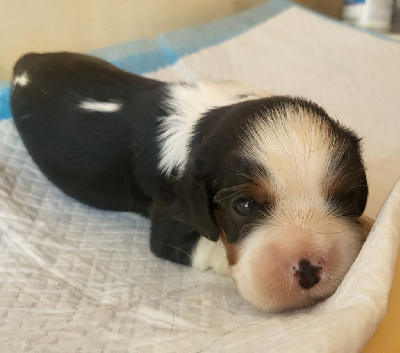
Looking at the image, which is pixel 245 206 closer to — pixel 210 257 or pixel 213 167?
pixel 213 167

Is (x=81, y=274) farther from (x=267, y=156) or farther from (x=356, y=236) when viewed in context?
(x=356, y=236)

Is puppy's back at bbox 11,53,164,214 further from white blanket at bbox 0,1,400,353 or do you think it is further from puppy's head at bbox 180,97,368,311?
puppy's head at bbox 180,97,368,311

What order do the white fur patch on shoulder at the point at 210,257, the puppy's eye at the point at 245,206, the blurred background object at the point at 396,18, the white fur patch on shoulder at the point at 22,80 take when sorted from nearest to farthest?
the puppy's eye at the point at 245,206
the white fur patch on shoulder at the point at 210,257
the white fur patch on shoulder at the point at 22,80
the blurred background object at the point at 396,18

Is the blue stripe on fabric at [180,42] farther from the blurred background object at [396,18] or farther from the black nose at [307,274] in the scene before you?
the black nose at [307,274]

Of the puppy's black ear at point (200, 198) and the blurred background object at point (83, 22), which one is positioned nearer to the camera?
the puppy's black ear at point (200, 198)

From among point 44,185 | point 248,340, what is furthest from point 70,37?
point 248,340

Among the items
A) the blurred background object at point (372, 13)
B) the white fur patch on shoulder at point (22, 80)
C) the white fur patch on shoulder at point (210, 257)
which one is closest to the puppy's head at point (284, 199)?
the white fur patch on shoulder at point (210, 257)
